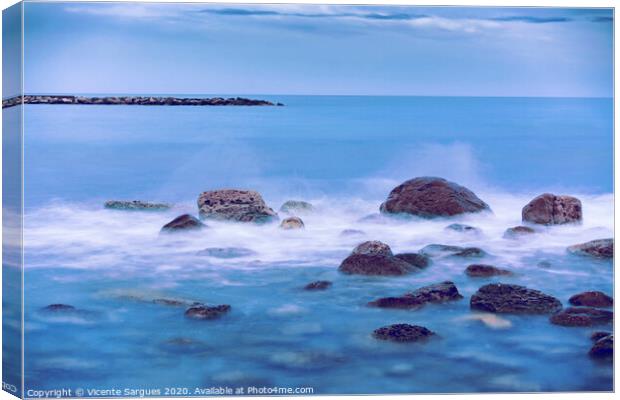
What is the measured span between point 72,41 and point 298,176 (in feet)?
6.62

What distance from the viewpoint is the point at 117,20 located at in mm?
7836

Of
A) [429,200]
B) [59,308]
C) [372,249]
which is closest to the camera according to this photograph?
[59,308]

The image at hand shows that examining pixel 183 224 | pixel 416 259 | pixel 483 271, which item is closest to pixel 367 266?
pixel 416 259

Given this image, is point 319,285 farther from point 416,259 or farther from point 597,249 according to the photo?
point 597,249

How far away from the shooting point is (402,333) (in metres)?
7.78

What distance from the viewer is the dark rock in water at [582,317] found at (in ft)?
26.0

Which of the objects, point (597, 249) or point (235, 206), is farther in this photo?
point (597, 249)

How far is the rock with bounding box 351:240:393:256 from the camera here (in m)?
7.97

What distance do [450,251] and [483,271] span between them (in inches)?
11.8

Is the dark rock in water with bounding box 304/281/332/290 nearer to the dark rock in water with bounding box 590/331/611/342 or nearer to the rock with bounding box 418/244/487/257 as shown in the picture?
the rock with bounding box 418/244/487/257

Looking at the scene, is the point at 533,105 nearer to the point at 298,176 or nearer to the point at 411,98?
the point at 411,98

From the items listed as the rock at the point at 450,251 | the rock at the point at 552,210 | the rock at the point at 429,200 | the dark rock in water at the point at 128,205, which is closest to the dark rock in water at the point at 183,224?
the dark rock in water at the point at 128,205

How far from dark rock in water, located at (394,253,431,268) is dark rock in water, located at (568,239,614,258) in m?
1.17

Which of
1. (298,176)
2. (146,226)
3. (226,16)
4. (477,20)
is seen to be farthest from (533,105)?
(146,226)
